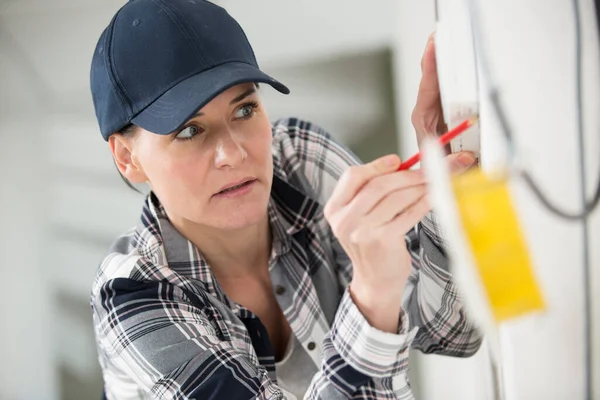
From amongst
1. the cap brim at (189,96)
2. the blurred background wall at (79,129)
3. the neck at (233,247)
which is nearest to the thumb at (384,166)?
the cap brim at (189,96)

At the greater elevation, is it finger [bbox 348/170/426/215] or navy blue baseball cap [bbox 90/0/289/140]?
navy blue baseball cap [bbox 90/0/289/140]

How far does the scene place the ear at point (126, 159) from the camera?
102 cm

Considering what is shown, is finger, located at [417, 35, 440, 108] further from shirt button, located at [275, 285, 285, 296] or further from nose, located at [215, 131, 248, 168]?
shirt button, located at [275, 285, 285, 296]

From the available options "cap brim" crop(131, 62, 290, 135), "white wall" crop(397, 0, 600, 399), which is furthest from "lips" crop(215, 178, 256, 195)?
"white wall" crop(397, 0, 600, 399)

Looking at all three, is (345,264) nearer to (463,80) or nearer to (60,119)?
(463,80)

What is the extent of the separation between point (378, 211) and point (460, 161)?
0.14 metres

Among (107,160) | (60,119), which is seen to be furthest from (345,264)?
(60,119)

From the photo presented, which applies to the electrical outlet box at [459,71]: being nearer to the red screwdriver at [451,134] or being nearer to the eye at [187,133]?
the red screwdriver at [451,134]

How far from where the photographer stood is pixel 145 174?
103 centimetres

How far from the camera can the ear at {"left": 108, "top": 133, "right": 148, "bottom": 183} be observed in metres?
1.02

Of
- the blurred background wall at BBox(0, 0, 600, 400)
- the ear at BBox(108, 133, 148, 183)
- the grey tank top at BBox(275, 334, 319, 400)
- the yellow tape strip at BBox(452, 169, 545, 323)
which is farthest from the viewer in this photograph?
the blurred background wall at BBox(0, 0, 600, 400)

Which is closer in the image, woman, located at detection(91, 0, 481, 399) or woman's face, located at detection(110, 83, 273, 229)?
woman, located at detection(91, 0, 481, 399)

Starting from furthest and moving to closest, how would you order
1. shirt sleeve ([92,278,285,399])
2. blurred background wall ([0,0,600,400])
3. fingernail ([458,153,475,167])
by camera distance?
blurred background wall ([0,0,600,400])
shirt sleeve ([92,278,285,399])
fingernail ([458,153,475,167])

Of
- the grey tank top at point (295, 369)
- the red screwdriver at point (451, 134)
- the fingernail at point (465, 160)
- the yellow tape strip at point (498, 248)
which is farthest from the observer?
the grey tank top at point (295, 369)
